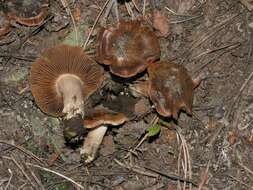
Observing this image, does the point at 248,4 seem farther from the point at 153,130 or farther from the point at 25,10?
the point at 25,10

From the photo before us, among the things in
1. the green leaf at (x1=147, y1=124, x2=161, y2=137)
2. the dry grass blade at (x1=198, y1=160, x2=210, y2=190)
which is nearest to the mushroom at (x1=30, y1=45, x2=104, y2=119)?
the green leaf at (x1=147, y1=124, x2=161, y2=137)

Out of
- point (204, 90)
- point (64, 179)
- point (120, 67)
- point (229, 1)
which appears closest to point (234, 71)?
point (204, 90)

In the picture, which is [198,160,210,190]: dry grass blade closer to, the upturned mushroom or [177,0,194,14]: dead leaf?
the upturned mushroom

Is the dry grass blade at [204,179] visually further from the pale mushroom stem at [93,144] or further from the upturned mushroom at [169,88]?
the pale mushroom stem at [93,144]

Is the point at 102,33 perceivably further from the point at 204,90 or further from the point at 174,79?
the point at 204,90

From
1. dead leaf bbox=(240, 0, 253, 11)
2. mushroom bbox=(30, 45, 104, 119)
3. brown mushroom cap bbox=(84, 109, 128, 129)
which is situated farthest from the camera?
dead leaf bbox=(240, 0, 253, 11)

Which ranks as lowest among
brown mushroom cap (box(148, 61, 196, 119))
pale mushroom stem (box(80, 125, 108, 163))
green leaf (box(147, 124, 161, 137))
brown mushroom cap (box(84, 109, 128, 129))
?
pale mushroom stem (box(80, 125, 108, 163))

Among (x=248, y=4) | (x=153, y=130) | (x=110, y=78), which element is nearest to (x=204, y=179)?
(x=153, y=130)

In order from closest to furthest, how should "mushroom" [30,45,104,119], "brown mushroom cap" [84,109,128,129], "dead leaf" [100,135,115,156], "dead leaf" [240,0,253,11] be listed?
"brown mushroom cap" [84,109,128,129] < "mushroom" [30,45,104,119] < "dead leaf" [100,135,115,156] < "dead leaf" [240,0,253,11]
